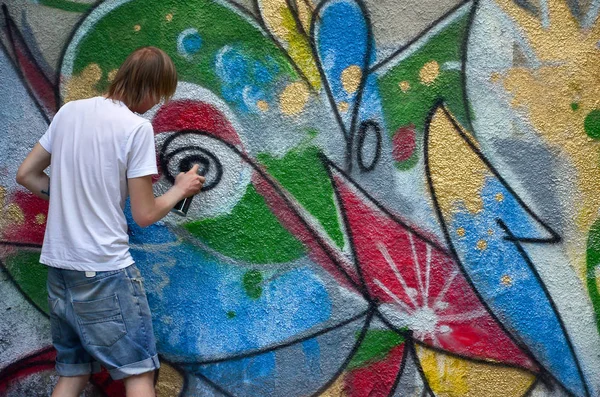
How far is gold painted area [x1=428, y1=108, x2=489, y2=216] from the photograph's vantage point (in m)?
3.03

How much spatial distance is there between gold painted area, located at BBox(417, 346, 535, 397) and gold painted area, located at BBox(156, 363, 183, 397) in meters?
1.01

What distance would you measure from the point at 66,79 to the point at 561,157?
2.06 meters

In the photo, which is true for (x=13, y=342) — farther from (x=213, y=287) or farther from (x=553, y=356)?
(x=553, y=356)

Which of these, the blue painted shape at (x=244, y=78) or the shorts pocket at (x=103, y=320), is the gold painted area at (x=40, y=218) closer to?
the shorts pocket at (x=103, y=320)

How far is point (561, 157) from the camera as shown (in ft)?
9.87

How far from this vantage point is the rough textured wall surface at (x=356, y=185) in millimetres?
3012

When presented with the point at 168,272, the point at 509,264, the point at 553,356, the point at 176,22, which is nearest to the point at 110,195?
the point at 168,272

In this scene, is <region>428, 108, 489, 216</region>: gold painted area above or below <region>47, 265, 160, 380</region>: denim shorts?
above

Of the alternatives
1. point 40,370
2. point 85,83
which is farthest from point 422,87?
point 40,370

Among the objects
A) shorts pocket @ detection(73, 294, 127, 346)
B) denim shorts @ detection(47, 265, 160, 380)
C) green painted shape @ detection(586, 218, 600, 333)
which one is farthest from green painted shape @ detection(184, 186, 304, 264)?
green painted shape @ detection(586, 218, 600, 333)

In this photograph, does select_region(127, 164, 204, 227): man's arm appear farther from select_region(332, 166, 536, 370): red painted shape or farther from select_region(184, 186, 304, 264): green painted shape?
select_region(332, 166, 536, 370): red painted shape

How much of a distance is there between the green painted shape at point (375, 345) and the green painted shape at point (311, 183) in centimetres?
40

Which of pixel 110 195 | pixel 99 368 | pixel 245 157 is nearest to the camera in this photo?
pixel 110 195

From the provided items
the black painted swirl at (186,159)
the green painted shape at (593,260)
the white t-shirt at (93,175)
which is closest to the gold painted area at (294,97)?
the black painted swirl at (186,159)
